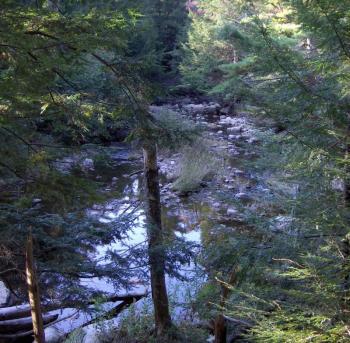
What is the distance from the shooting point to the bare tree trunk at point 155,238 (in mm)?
4923

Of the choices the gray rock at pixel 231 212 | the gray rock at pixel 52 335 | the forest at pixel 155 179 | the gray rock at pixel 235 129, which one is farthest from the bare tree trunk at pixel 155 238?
the gray rock at pixel 235 129

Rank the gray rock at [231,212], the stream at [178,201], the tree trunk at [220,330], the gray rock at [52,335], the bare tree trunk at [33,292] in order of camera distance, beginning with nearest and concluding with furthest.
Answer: the bare tree trunk at [33,292], the tree trunk at [220,330], the gray rock at [52,335], the stream at [178,201], the gray rock at [231,212]

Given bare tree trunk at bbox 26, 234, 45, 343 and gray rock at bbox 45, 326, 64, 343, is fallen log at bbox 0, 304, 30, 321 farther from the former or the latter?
bare tree trunk at bbox 26, 234, 45, 343

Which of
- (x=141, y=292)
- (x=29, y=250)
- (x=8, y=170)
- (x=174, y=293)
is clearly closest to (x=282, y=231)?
(x=29, y=250)

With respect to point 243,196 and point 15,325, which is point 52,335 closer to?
point 15,325

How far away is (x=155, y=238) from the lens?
5078 mm

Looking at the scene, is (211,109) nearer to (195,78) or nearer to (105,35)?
(195,78)

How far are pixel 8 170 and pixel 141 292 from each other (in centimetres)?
414

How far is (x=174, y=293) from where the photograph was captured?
Answer: 21.3 ft

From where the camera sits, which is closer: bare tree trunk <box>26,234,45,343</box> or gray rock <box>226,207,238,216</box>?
bare tree trunk <box>26,234,45,343</box>

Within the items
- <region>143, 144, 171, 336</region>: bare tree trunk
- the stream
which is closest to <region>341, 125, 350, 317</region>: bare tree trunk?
<region>143, 144, 171, 336</region>: bare tree trunk

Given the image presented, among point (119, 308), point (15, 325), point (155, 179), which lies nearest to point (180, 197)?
point (119, 308)

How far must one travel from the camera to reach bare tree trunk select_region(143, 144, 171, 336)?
4923 millimetres

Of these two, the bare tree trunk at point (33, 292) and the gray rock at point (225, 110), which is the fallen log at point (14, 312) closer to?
the bare tree trunk at point (33, 292)
